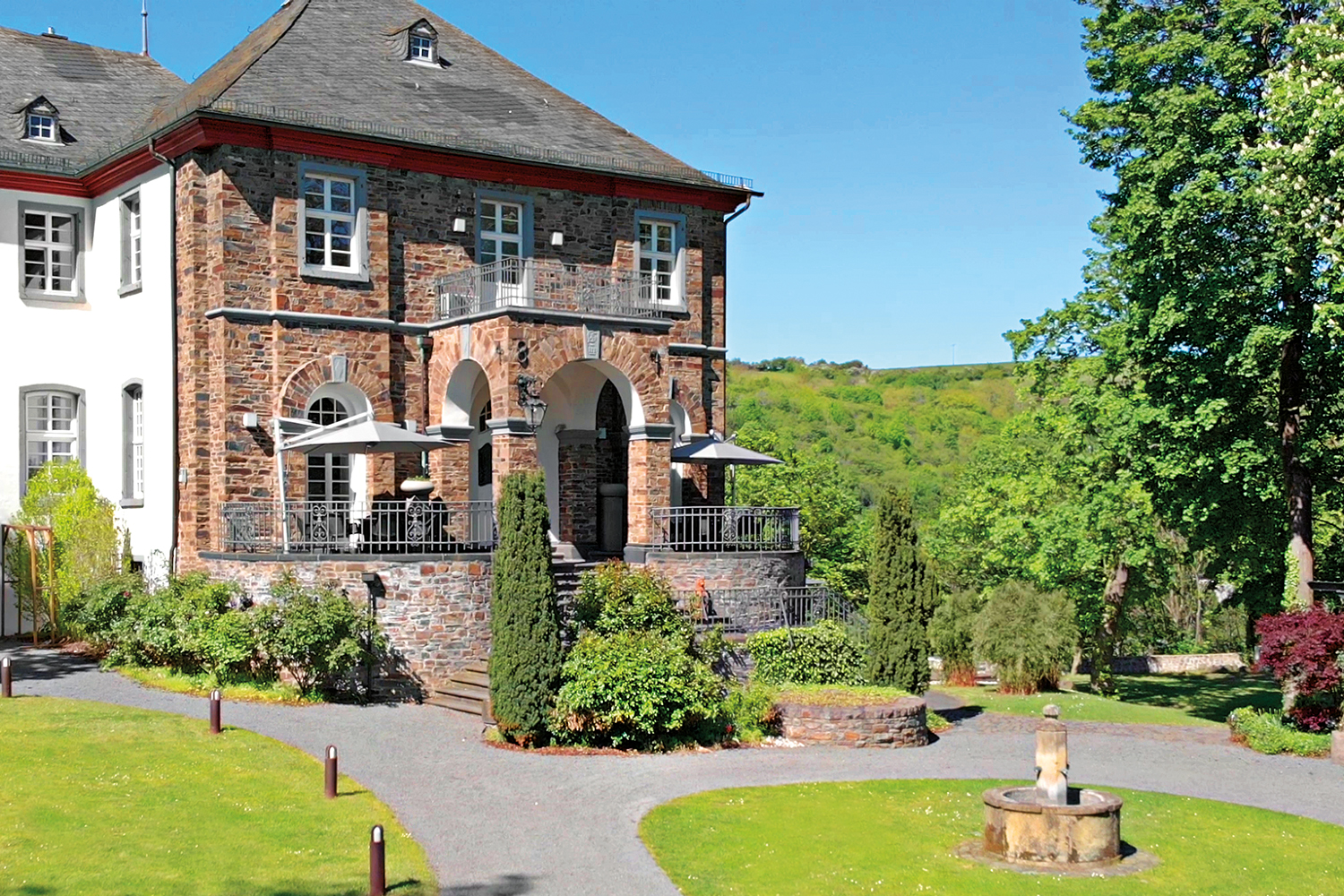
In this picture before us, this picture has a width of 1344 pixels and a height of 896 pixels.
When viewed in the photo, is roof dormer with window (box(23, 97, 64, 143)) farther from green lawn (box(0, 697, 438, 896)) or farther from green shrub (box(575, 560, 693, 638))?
green shrub (box(575, 560, 693, 638))

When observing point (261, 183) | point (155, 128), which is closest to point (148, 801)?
point (261, 183)

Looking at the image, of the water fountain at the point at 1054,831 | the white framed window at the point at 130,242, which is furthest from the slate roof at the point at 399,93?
the water fountain at the point at 1054,831

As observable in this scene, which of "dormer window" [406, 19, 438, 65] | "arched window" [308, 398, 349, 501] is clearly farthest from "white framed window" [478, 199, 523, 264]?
"dormer window" [406, 19, 438, 65]

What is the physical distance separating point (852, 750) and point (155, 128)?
1604 cm

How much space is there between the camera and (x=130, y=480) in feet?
91.7

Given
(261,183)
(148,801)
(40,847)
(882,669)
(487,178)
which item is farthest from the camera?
(487,178)

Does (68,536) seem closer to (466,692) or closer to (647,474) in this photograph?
(466,692)

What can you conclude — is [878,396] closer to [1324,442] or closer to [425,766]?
[1324,442]

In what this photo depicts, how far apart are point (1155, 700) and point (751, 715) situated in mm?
16922

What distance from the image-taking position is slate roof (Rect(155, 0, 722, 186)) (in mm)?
25984

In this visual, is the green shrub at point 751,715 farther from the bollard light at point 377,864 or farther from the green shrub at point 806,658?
the bollard light at point 377,864

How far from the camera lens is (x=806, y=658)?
22859mm

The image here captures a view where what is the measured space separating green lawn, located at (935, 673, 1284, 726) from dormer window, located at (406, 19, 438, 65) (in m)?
16.0

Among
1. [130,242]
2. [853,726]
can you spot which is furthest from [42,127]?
[853,726]
